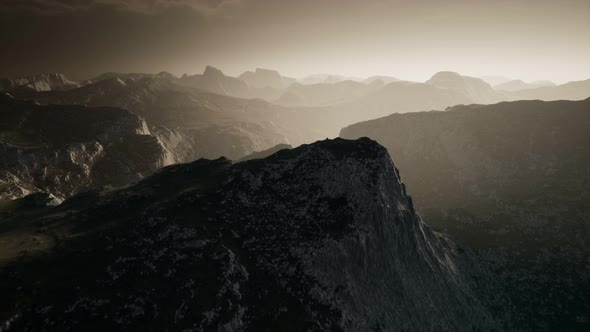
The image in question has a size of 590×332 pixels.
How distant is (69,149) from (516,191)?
A: 145 m

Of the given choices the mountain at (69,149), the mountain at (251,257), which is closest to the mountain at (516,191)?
the mountain at (251,257)

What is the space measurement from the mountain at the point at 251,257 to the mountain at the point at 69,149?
65337 millimetres

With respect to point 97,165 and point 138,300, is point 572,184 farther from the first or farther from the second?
point 97,165

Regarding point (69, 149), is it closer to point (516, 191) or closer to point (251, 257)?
point (251, 257)

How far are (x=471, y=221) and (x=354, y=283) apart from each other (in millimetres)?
50897

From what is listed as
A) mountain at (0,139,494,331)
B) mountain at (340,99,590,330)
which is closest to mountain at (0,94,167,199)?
mountain at (0,139,494,331)

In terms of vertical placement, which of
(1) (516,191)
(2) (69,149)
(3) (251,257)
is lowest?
(1) (516,191)

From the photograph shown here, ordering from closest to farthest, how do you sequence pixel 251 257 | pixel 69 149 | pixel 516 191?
pixel 251 257 → pixel 516 191 → pixel 69 149

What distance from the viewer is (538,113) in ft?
301

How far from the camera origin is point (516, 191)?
250 ft

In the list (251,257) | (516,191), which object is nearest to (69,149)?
(251,257)

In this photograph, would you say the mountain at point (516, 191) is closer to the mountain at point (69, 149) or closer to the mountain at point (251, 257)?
the mountain at point (251, 257)

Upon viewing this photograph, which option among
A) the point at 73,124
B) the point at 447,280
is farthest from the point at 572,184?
the point at 73,124

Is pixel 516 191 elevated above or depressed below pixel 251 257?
below
